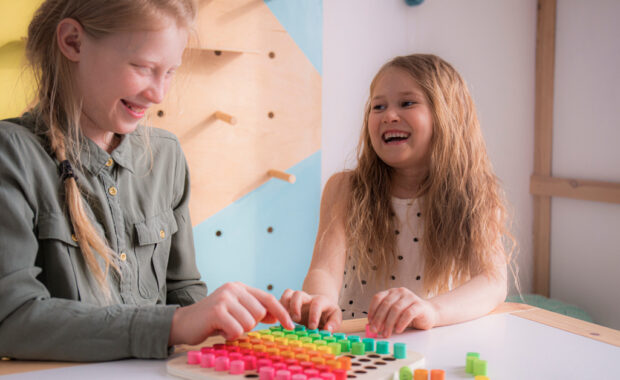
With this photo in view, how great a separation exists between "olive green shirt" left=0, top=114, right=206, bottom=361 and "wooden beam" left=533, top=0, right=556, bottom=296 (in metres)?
1.89

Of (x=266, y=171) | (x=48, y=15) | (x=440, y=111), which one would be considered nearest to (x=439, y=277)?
(x=440, y=111)

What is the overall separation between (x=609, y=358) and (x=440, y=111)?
0.64 meters

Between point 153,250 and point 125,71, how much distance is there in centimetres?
32

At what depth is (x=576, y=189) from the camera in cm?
243

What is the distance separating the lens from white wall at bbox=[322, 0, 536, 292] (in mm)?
2477

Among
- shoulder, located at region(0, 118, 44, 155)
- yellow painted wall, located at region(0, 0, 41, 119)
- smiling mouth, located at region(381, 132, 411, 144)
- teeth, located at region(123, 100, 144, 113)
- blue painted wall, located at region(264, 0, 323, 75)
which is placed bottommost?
shoulder, located at region(0, 118, 44, 155)

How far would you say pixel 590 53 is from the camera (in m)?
2.38

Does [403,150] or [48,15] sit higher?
[48,15]

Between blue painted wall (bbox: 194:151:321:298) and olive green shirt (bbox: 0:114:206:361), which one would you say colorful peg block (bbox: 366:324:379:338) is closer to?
olive green shirt (bbox: 0:114:206:361)

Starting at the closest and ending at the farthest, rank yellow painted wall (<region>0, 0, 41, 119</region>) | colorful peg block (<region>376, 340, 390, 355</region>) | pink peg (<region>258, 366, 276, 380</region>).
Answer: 1. pink peg (<region>258, 366, 276, 380</region>)
2. colorful peg block (<region>376, 340, 390, 355</region>)
3. yellow painted wall (<region>0, 0, 41, 119</region>)

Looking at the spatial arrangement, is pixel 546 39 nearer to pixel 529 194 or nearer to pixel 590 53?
pixel 590 53

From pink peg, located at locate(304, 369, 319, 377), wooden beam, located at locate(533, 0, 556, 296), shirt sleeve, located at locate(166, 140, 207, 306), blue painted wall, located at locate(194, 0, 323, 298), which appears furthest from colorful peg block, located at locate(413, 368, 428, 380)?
wooden beam, located at locate(533, 0, 556, 296)

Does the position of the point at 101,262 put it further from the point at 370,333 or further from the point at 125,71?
the point at 370,333

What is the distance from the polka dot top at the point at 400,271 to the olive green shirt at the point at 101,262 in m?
0.35
